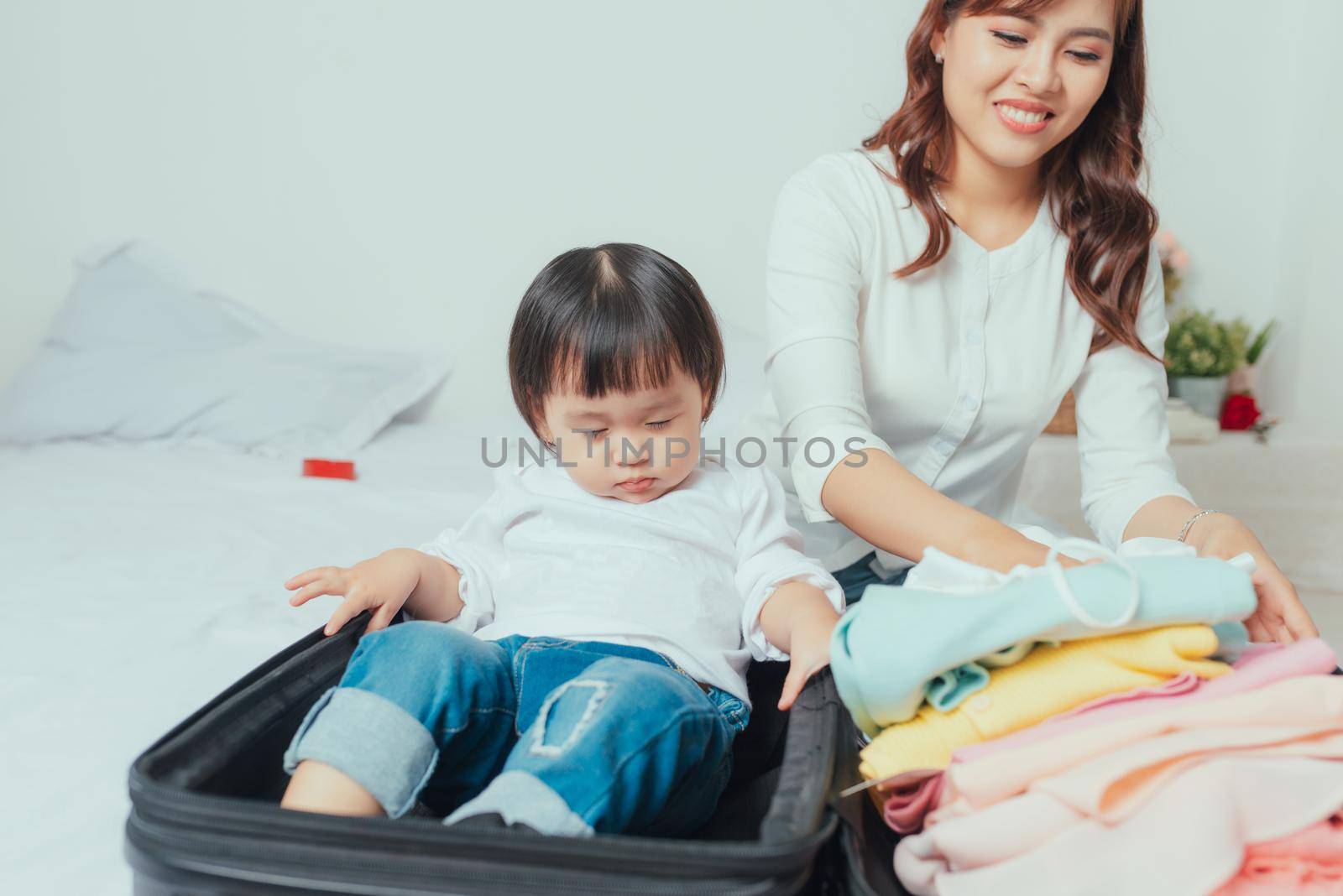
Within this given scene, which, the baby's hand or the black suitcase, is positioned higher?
the black suitcase

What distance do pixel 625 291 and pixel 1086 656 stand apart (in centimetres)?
Result: 54

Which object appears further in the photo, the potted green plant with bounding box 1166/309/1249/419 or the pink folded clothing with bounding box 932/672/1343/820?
the potted green plant with bounding box 1166/309/1249/419

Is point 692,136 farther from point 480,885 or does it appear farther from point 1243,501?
point 480,885

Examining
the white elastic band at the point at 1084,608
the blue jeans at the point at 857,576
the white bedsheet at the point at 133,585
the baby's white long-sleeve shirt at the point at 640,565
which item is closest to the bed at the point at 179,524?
the white bedsheet at the point at 133,585

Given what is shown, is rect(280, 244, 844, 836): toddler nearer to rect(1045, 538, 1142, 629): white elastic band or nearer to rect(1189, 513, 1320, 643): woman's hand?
rect(1045, 538, 1142, 629): white elastic band

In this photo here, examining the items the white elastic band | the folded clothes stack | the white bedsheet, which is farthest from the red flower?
the white elastic band

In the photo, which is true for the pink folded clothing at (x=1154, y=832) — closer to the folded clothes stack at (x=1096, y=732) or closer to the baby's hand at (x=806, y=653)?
the folded clothes stack at (x=1096, y=732)

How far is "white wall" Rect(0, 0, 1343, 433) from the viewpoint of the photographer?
8.17 feet

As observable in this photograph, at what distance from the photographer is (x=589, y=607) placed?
3.28ft

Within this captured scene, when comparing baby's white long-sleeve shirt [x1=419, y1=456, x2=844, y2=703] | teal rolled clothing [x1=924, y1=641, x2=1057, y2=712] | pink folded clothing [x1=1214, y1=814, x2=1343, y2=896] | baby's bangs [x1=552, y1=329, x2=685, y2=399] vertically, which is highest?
baby's bangs [x1=552, y1=329, x2=685, y2=399]

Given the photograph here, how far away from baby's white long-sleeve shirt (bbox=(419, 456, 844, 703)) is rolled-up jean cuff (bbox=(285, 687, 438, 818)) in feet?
0.71

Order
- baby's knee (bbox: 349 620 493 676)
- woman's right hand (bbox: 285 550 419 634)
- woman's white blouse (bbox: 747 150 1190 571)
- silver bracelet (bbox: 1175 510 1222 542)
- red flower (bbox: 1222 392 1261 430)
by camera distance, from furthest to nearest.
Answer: red flower (bbox: 1222 392 1261 430)
woman's white blouse (bbox: 747 150 1190 571)
silver bracelet (bbox: 1175 510 1222 542)
woman's right hand (bbox: 285 550 419 634)
baby's knee (bbox: 349 620 493 676)

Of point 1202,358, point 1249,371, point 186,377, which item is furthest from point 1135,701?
point 186,377

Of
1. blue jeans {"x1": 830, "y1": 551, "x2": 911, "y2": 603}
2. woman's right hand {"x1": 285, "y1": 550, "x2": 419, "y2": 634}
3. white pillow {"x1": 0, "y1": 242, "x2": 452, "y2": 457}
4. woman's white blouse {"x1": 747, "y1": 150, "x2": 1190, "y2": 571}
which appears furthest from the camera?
white pillow {"x1": 0, "y1": 242, "x2": 452, "y2": 457}
